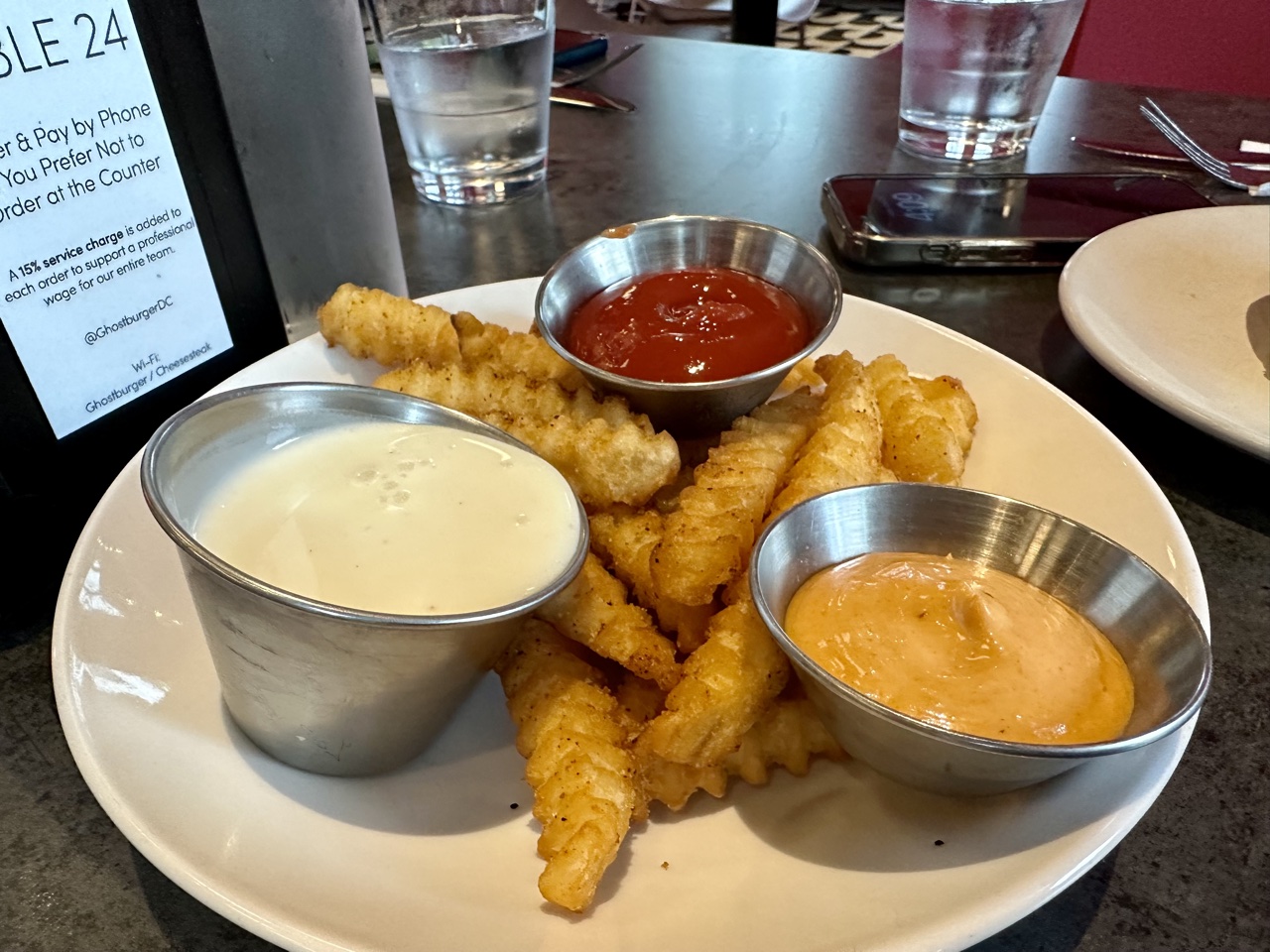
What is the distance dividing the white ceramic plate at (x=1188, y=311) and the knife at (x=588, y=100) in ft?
6.82

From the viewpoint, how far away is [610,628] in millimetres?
1243

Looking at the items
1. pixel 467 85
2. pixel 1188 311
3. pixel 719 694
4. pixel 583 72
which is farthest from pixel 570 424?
pixel 583 72

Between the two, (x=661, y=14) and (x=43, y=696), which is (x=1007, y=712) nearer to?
(x=43, y=696)

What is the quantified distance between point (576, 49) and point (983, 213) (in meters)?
2.06

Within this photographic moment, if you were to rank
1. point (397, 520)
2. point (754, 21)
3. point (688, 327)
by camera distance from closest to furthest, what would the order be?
point (397, 520), point (688, 327), point (754, 21)

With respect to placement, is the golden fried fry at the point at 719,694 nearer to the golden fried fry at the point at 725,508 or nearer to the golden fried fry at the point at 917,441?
the golden fried fry at the point at 725,508

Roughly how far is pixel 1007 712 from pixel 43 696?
1313mm

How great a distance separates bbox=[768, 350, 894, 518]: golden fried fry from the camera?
1.34 m

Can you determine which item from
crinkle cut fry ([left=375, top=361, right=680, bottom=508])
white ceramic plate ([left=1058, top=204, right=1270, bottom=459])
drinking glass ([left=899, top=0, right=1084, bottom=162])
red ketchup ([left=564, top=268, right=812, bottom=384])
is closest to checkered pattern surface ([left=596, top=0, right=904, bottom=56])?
drinking glass ([left=899, top=0, right=1084, bottom=162])

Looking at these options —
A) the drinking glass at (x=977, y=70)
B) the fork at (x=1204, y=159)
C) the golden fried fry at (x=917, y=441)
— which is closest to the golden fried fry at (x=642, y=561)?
the golden fried fry at (x=917, y=441)

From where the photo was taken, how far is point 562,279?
1.78 meters

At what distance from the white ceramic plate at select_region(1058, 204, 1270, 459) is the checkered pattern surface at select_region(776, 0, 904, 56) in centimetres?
788

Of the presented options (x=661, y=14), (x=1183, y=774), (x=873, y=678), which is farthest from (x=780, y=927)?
(x=661, y=14)

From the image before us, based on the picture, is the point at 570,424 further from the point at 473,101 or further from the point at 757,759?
the point at 473,101
